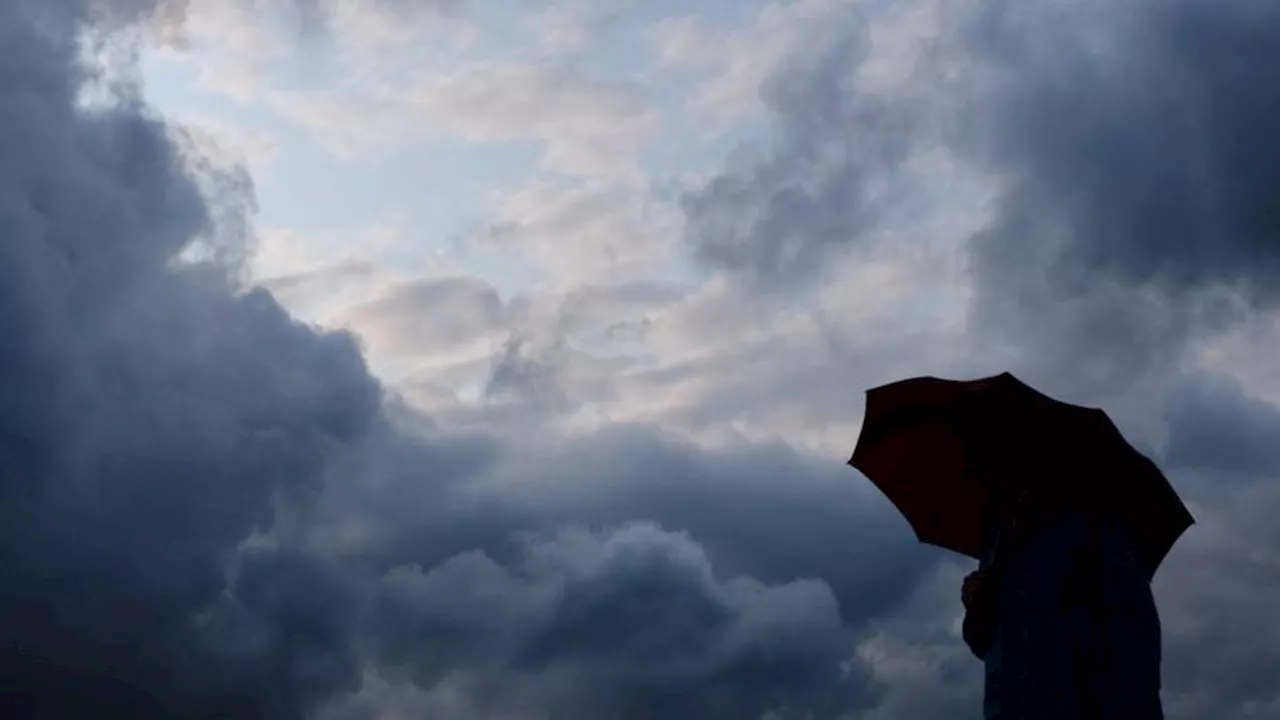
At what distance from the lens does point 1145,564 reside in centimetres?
1234

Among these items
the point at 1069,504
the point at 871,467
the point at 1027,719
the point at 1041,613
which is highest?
the point at 871,467

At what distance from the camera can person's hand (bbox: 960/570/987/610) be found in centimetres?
1164

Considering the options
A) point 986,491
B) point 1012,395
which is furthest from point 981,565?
point 1012,395

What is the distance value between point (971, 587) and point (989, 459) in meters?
1.13

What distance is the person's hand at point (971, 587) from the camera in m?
11.6

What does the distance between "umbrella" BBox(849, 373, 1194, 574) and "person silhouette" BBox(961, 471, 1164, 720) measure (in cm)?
23

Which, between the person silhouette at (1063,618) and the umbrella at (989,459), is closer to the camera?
the person silhouette at (1063,618)

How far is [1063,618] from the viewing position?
11.4 metres

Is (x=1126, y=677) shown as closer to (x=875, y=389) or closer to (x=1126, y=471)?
(x=1126, y=471)

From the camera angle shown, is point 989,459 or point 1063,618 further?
point 989,459

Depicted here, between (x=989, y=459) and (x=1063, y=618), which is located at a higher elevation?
(x=989, y=459)

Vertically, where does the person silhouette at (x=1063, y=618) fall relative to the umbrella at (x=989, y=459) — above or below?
below

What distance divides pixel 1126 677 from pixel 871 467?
286 cm

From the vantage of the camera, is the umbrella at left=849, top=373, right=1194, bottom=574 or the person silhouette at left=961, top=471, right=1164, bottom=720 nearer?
the person silhouette at left=961, top=471, right=1164, bottom=720
